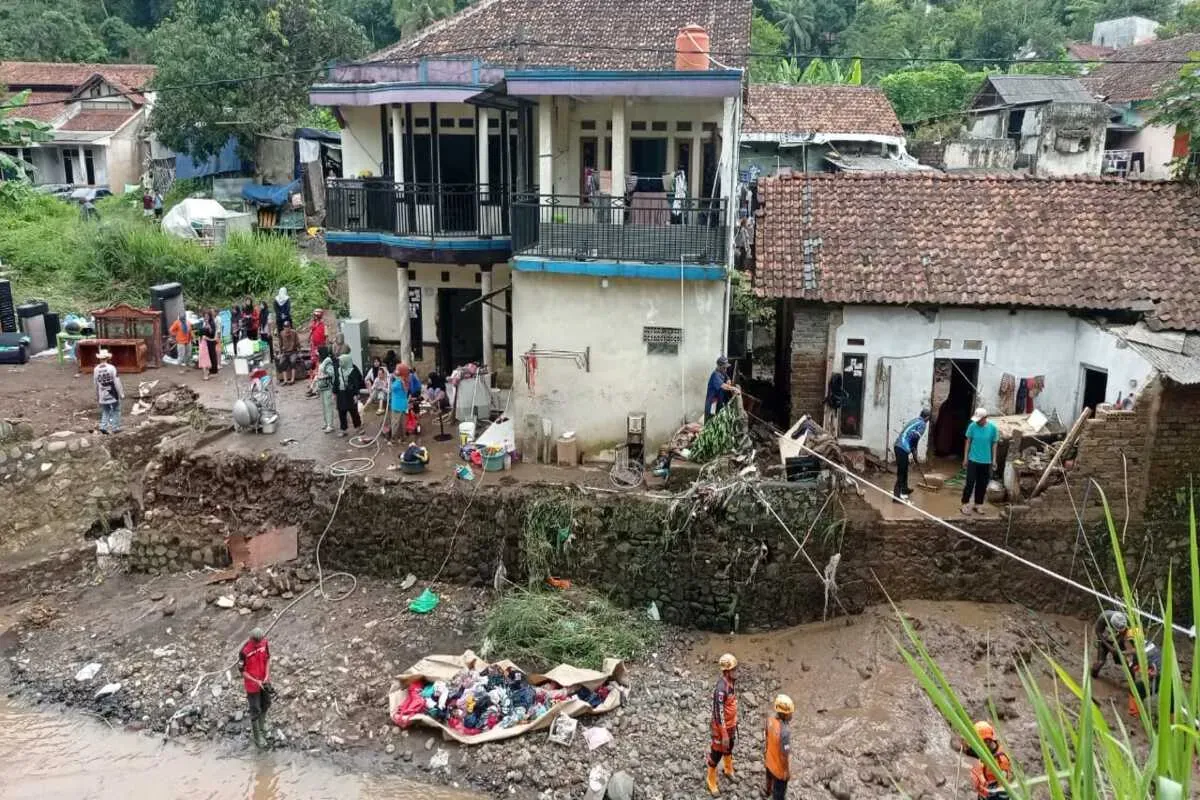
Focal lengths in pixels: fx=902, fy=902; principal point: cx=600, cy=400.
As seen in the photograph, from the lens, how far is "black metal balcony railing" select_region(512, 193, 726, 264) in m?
14.4

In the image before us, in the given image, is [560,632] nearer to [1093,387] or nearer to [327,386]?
[327,386]

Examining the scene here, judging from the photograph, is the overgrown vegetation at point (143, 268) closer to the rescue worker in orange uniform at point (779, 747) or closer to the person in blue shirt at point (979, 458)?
the person in blue shirt at point (979, 458)

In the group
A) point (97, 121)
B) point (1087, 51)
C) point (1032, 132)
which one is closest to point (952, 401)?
point (1032, 132)

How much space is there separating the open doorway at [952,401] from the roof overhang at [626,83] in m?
5.77

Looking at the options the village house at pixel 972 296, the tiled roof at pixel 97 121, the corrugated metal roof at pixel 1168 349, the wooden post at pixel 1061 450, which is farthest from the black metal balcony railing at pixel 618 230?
the tiled roof at pixel 97 121

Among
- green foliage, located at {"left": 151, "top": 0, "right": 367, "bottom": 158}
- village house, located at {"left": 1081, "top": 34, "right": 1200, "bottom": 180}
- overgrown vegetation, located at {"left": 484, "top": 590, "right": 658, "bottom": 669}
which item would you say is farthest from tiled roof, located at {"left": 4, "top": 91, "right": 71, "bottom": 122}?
village house, located at {"left": 1081, "top": 34, "right": 1200, "bottom": 180}

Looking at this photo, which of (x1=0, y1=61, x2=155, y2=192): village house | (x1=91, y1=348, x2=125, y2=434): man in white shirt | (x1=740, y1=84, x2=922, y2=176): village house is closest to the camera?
(x1=91, y1=348, x2=125, y2=434): man in white shirt

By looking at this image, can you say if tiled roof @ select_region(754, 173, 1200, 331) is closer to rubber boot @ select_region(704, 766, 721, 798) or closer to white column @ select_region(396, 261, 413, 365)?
white column @ select_region(396, 261, 413, 365)

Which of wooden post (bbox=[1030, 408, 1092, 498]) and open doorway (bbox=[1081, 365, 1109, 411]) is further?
open doorway (bbox=[1081, 365, 1109, 411])

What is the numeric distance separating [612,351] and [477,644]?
16.8 ft

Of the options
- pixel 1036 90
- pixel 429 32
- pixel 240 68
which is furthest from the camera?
pixel 240 68

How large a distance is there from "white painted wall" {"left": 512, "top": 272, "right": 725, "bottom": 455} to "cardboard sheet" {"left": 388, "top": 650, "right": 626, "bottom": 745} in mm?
4249

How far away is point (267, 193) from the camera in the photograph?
104 feet

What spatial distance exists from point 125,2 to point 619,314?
48473mm
